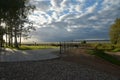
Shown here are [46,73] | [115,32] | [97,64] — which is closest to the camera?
[46,73]

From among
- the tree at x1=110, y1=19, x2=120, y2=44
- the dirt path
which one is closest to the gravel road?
the dirt path

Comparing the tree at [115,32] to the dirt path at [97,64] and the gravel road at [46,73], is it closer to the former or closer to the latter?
the dirt path at [97,64]

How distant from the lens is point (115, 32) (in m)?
67.2

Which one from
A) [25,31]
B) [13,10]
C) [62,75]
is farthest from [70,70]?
[25,31]

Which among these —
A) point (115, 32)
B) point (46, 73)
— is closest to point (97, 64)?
point (46, 73)

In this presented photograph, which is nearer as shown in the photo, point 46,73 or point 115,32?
point 46,73

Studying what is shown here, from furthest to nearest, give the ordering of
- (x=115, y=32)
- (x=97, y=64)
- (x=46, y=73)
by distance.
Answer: (x=115, y=32), (x=97, y=64), (x=46, y=73)

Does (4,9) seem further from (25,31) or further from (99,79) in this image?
(25,31)

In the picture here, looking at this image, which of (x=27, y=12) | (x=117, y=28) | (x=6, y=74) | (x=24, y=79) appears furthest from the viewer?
(x=117, y=28)

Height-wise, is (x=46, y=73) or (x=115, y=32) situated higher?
(x=115, y=32)

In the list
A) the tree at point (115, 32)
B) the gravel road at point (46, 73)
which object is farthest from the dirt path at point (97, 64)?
the tree at point (115, 32)

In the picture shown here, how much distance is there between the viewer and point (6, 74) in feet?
43.5

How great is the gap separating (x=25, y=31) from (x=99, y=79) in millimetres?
34951

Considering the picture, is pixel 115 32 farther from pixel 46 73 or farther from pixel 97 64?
pixel 46 73
